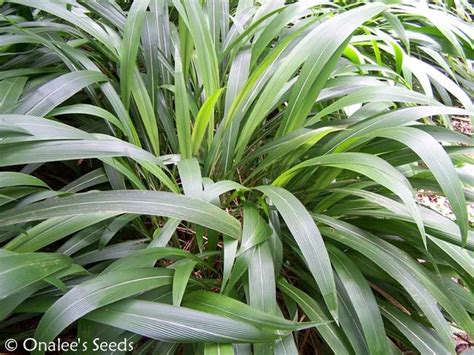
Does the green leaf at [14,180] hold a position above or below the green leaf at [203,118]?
below

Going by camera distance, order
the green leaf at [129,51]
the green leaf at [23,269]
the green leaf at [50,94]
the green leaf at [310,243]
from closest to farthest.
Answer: the green leaf at [23,269], the green leaf at [310,243], the green leaf at [50,94], the green leaf at [129,51]

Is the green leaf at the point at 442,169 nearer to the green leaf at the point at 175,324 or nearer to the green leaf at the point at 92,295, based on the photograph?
the green leaf at the point at 175,324

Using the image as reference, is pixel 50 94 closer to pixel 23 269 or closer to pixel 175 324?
pixel 23 269

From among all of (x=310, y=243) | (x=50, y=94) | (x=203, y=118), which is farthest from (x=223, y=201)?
(x=50, y=94)

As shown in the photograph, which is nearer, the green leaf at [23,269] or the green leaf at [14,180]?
the green leaf at [23,269]

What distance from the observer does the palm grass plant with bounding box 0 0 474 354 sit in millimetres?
570

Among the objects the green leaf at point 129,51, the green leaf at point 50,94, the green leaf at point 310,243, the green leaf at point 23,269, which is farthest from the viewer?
the green leaf at point 129,51

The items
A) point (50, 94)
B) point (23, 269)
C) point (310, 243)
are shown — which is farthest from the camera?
point (50, 94)

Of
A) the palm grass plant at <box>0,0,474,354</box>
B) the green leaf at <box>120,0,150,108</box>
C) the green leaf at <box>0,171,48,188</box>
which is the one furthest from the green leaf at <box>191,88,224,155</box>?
the green leaf at <box>0,171,48,188</box>

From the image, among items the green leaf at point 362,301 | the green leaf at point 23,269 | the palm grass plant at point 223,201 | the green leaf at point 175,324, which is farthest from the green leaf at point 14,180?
the green leaf at point 362,301

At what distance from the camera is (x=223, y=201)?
0.84 metres

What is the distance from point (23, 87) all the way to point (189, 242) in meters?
0.44

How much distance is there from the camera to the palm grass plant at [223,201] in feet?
1.87

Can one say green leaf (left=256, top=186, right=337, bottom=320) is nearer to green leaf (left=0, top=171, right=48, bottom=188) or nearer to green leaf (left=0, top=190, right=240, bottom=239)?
green leaf (left=0, top=190, right=240, bottom=239)
